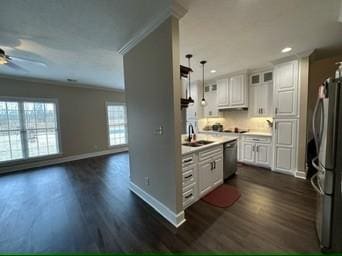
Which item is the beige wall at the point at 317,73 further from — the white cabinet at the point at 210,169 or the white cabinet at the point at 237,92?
the white cabinet at the point at 210,169

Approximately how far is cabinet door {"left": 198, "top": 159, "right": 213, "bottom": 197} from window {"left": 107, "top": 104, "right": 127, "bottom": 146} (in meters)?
5.04

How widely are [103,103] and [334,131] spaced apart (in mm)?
6671

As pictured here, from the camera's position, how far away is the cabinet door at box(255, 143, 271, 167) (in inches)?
160

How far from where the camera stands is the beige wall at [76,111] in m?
4.80

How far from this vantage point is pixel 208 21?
2.12 metres

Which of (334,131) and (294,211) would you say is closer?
(334,131)

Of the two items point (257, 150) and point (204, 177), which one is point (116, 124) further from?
point (257, 150)

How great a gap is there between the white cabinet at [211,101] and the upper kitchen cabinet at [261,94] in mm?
1136

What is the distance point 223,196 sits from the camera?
279 cm

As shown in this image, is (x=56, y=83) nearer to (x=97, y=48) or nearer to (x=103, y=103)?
(x=103, y=103)

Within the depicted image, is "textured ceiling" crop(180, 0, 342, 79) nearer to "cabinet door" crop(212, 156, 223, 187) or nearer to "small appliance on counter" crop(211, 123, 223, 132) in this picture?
"cabinet door" crop(212, 156, 223, 187)

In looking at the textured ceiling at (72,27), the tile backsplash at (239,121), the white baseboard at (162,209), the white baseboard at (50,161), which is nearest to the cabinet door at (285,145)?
the tile backsplash at (239,121)

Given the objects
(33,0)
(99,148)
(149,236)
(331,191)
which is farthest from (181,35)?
(99,148)

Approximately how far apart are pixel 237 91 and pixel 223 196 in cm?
322
